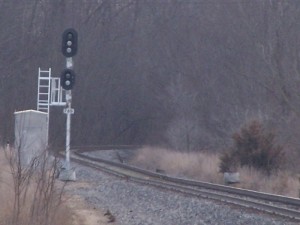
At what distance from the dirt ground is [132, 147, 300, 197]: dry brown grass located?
21.9 feet

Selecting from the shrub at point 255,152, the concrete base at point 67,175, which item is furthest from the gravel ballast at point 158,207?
the shrub at point 255,152

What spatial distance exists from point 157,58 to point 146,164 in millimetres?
36029

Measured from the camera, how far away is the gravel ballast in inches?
794

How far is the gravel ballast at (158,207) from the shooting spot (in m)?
20.2

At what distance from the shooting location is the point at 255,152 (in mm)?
38438

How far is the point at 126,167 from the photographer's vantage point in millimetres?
42406

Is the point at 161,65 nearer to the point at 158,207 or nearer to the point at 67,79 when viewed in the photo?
the point at 67,79

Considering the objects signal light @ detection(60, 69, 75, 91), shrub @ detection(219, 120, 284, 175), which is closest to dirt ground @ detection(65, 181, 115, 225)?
signal light @ detection(60, 69, 75, 91)

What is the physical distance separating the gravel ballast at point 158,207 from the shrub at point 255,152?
23.7 ft

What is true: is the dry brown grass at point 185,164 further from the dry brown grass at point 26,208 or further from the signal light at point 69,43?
the dry brown grass at point 26,208

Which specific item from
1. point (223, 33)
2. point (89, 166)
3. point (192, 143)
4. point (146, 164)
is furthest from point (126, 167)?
point (223, 33)

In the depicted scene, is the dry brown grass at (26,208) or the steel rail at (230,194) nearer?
the dry brown grass at (26,208)

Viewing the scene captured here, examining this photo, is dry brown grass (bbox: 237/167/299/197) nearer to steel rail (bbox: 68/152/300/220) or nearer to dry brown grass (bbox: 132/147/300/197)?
dry brown grass (bbox: 132/147/300/197)

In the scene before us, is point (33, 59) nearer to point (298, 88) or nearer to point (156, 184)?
point (298, 88)
